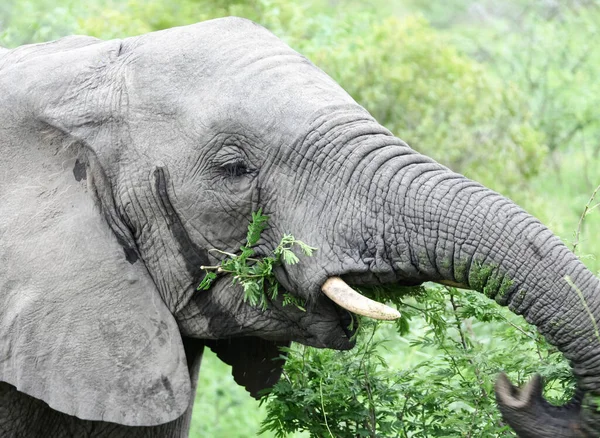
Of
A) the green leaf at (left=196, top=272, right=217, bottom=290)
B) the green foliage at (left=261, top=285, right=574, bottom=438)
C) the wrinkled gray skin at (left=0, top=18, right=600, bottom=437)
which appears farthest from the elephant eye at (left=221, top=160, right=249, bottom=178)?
the green foliage at (left=261, top=285, right=574, bottom=438)

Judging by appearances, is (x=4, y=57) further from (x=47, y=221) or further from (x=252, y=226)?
(x=252, y=226)

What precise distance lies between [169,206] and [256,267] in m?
0.34

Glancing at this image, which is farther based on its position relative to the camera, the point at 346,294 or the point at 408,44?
the point at 408,44

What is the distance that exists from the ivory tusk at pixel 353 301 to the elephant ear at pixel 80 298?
56 centimetres

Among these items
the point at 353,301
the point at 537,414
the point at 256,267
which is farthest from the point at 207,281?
the point at 537,414

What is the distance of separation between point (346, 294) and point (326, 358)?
0.93 m

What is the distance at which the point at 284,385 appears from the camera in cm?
430

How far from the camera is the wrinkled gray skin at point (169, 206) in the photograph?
11.8 feet

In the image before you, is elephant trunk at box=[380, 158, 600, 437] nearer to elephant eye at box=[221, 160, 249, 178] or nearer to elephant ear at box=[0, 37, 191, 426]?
elephant eye at box=[221, 160, 249, 178]

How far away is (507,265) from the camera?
11.0ft

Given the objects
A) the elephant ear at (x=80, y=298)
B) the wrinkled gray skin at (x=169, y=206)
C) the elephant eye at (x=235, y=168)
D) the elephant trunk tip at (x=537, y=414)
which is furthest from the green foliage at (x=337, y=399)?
the elephant trunk tip at (x=537, y=414)

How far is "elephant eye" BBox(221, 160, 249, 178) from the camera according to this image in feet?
12.3

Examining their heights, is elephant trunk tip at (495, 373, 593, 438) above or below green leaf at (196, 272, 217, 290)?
above

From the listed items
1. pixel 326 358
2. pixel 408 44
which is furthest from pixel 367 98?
pixel 326 358
